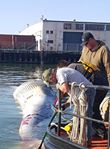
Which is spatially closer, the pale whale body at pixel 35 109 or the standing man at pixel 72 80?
the standing man at pixel 72 80

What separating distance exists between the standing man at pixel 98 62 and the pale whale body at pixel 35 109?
14.1 ft

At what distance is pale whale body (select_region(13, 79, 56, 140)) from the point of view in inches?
516

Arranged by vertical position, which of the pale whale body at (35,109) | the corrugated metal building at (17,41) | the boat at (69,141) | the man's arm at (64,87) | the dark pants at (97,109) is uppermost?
the man's arm at (64,87)

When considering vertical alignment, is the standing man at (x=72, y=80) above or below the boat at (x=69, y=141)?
above

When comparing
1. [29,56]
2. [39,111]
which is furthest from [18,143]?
[29,56]

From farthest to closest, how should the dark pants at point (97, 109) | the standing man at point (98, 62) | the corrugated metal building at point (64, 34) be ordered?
the corrugated metal building at point (64, 34), the dark pants at point (97, 109), the standing man at point (98, 62)

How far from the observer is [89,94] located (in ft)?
24.3

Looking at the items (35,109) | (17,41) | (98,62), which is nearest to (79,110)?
(98,62)

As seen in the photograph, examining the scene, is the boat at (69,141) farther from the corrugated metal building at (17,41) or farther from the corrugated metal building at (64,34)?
the corrugated metal building at (17,41)

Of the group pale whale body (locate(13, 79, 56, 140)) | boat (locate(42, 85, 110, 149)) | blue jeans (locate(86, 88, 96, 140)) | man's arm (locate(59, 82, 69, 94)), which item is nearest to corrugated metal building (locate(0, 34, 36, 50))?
pale whale body (locate(13, 79, 56, 140))

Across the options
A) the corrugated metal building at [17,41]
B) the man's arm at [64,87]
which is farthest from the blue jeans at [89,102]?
the corrugated metal building at [17,41]

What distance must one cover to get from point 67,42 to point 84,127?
8267 centimetres

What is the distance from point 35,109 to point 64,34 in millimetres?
74781

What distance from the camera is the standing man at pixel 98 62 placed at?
7879 millimetres
